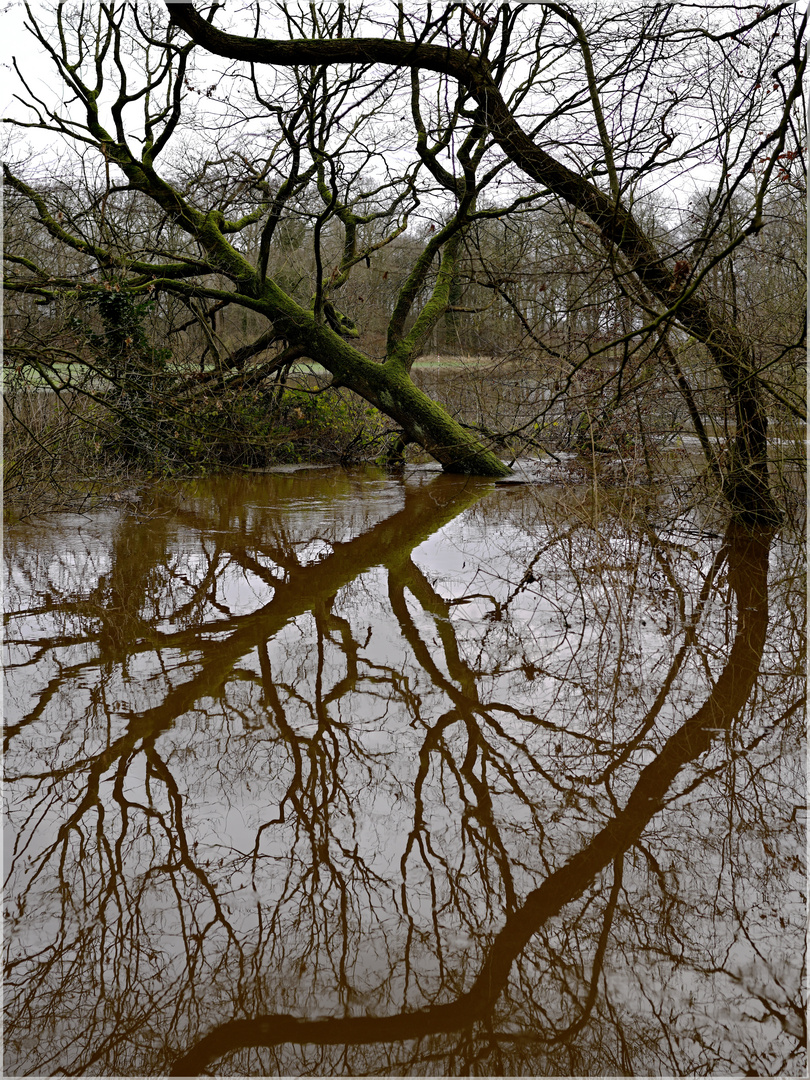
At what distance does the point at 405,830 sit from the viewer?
327 cm

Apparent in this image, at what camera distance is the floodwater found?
2348 mm

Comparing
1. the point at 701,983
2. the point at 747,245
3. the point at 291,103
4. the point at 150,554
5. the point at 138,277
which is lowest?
the point at 701,983

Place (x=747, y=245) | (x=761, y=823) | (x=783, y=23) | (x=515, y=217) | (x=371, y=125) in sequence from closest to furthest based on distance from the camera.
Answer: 1. (x=761, y=823)
2. (x=783, y=23)
3. (x=747, y=245)
4. (x=371, y=125)
5. (x=515, y=217)

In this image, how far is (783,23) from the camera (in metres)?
6.61

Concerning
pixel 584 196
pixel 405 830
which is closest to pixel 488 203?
pixel 584 196

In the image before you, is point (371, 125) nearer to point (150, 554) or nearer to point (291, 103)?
point (291, 103)

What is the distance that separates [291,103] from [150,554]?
6.33m

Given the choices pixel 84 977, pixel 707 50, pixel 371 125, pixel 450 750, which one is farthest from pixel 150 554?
pixel 371 125

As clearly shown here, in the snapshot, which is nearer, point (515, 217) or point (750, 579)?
point (750, 579)

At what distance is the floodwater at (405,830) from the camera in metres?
2.35

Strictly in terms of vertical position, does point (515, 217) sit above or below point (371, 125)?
below

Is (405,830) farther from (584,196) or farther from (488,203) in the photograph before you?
(488,203)

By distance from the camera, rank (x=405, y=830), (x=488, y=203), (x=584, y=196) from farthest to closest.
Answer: (x=488, y=203)
(x=584, y=196)
(x=405, y=830)

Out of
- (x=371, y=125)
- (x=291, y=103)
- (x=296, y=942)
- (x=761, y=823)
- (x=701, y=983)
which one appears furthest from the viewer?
(x=371, y=125)
